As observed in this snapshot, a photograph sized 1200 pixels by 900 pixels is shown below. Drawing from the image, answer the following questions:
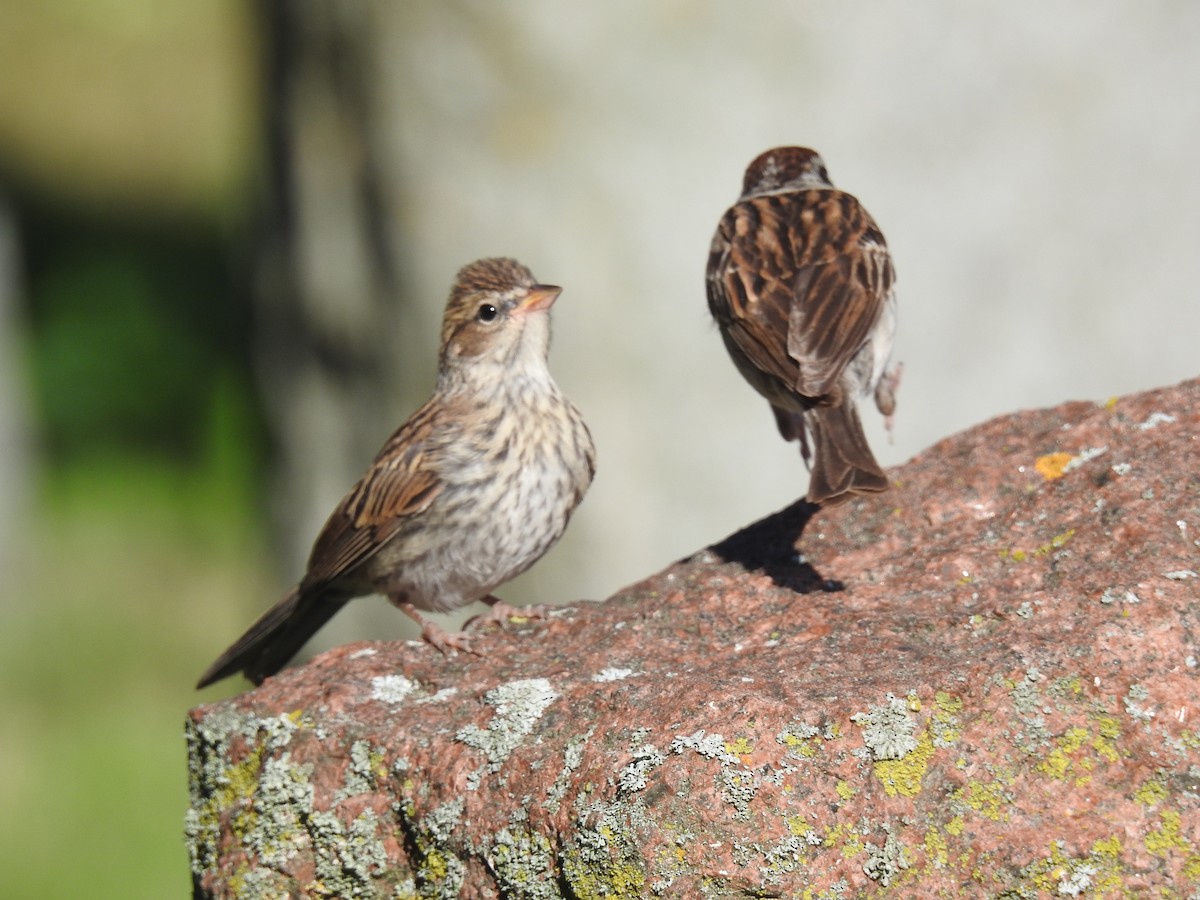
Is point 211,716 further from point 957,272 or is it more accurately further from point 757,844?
point 957,272

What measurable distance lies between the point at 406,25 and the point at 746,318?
4105 millimetres

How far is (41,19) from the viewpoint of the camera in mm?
11812

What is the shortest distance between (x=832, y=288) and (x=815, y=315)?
168mm

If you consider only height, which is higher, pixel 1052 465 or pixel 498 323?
pixel 498 323

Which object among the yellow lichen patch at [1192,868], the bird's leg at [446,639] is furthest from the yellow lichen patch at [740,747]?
the bird's leg at [446,639]

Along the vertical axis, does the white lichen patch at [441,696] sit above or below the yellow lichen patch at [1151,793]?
above

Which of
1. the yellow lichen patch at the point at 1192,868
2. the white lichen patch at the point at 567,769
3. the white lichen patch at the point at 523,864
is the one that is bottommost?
the yellow lichen patch at the point at 1192,868

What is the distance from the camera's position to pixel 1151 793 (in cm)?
307

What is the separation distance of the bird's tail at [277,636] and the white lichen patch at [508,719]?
1622 millimetres

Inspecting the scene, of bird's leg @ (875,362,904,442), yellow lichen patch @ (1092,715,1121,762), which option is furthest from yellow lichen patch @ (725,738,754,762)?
bird's leg @ (875,362,904,442)

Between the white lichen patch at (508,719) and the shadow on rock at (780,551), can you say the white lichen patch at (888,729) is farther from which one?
the shadow on rock at (780,551)

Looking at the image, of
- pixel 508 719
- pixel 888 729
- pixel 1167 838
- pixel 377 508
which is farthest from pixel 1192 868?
pixel 377 508

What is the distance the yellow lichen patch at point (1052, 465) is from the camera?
14.2 feet

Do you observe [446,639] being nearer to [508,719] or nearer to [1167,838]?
[508,719]
